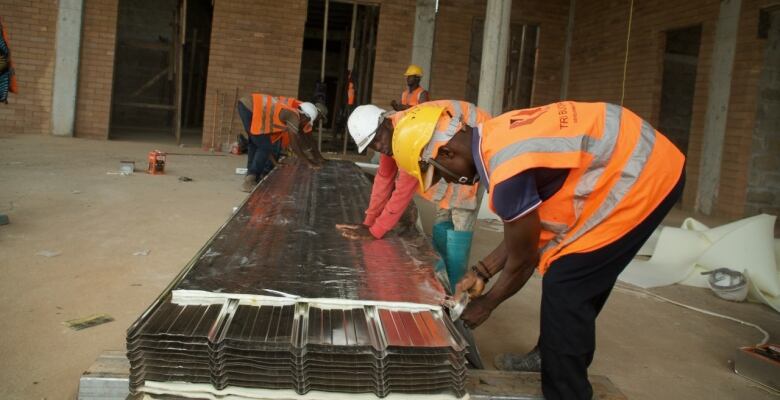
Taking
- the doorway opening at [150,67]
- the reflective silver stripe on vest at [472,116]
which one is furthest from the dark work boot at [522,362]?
the doorway opening at [150,67]

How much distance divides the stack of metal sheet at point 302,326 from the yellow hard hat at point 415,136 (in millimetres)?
485

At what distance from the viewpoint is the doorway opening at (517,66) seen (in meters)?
13.0

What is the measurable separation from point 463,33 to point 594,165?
10445 millimetres

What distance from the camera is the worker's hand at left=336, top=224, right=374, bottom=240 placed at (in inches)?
131

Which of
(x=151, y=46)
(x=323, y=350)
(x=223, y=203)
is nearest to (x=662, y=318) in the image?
(x=323, y=350)

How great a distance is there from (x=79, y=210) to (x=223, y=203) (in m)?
1.36

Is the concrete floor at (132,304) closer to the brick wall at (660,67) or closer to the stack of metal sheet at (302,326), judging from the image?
the stack of metal sheet at (302,326)

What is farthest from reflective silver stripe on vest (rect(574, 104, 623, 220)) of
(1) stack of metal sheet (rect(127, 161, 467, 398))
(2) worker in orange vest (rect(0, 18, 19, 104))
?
(2) worker in orange vest (rect(0, 18, 19, 104))

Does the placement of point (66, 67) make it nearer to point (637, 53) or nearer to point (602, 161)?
point (637, 53)

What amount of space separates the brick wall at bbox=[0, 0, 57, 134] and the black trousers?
1121 centimetres

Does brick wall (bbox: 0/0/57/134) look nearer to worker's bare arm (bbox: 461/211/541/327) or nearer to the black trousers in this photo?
worker's bare arm (bbox: 461/211/541/327)

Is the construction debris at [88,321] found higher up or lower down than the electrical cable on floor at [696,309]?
lower down

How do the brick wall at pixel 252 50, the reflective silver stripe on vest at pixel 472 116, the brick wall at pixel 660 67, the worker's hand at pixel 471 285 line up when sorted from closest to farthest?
the worker's hand at pixel 471 285 → the reflective silver stripe on vest at pixel 472 116 → the brick wall at pixel 660 67 → the brick wall at pixel 252 50

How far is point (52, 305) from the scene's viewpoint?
3.14 metres
